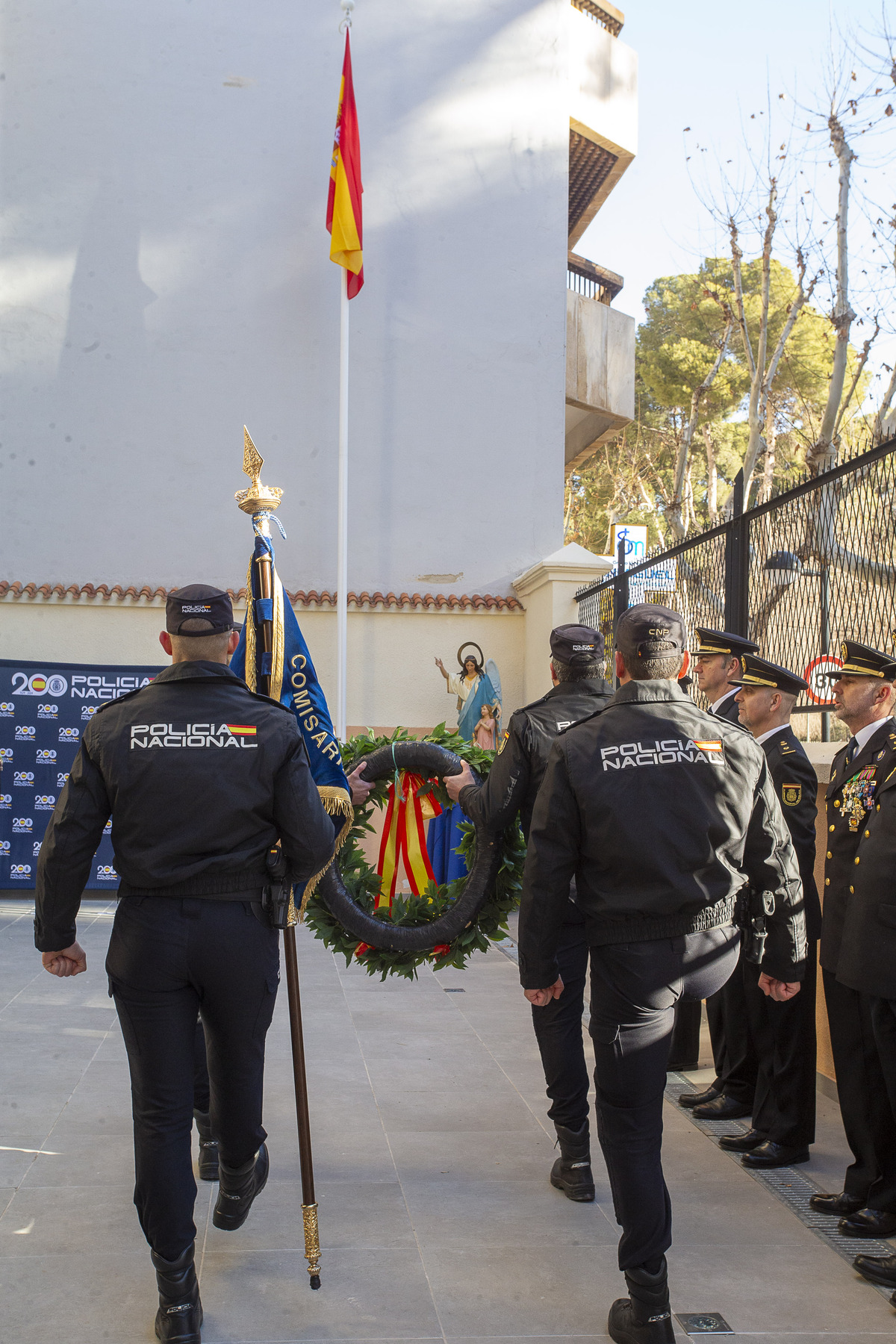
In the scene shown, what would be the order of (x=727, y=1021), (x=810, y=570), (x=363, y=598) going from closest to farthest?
(x=727, y=1021)
(x=810, y=570)
(x=363, y=598)

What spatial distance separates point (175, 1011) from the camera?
3.10 metres

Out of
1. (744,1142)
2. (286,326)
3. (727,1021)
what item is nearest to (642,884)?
(744,1142)

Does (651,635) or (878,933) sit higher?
(651,635)

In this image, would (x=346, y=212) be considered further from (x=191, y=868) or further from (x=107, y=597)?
(x=191, y=868)

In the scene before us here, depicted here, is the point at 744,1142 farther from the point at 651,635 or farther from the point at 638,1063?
the point at 651,635

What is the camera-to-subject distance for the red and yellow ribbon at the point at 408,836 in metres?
4.69

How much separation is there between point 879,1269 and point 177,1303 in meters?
2.10

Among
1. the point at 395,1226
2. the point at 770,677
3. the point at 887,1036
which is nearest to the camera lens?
the point at 887,1036

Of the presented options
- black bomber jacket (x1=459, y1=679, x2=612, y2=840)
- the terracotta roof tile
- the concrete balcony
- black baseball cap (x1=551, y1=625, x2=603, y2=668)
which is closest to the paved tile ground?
black bomber jacket (x1=459, y1=679, x2=612, y2=840)

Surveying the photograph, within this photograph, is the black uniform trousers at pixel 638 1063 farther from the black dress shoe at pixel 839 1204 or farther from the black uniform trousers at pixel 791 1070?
the black uniform trousers at pixel 791 1070

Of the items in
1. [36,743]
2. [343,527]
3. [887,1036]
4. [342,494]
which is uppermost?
[342,494]

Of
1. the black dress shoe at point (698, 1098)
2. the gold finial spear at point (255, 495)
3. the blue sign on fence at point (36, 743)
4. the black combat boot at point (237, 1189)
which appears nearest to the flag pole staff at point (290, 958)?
the gold finial spear at point (255, 495)

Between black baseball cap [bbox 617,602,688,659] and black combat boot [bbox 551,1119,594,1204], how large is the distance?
6.38 feet

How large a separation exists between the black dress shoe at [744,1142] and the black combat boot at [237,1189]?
77.7 inches
